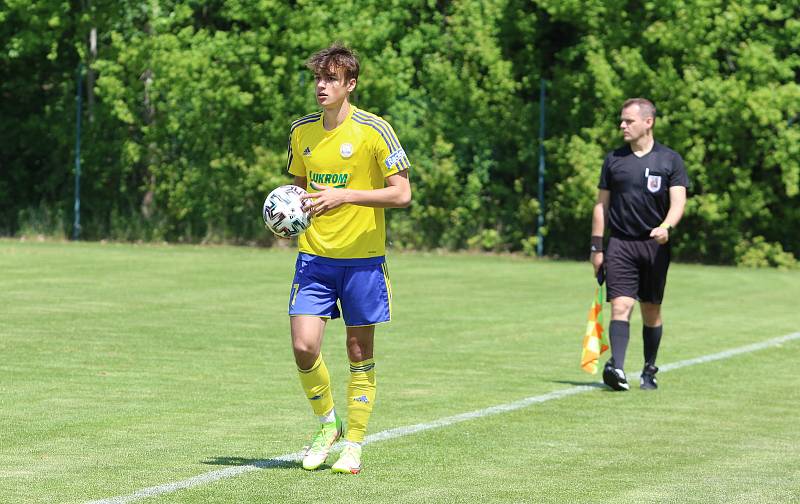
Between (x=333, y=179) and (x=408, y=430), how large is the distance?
6.79 ft

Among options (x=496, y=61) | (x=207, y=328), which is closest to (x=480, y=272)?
(x=496, y=61)

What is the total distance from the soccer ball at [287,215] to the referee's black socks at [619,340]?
4.69m

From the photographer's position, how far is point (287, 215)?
805 cm

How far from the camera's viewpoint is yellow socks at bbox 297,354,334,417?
8414 mm

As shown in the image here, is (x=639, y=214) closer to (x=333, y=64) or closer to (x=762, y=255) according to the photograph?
(x=333, y=64)

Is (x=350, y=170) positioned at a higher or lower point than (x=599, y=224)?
higher

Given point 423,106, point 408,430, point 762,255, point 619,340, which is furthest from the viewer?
point 423,106

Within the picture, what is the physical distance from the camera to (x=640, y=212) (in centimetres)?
1236

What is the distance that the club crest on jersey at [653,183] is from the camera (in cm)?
1232

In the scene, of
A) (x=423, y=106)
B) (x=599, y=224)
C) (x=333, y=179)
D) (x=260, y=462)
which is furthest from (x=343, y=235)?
(x=423, y=106)

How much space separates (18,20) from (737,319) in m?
19.3

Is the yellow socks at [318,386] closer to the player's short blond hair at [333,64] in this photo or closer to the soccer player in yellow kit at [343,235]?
the soccer player in yellow kit at [343,235]

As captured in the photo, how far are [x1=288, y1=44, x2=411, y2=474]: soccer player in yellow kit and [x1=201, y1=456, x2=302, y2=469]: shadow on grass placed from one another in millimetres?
118

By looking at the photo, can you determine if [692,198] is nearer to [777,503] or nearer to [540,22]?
[540,22]
